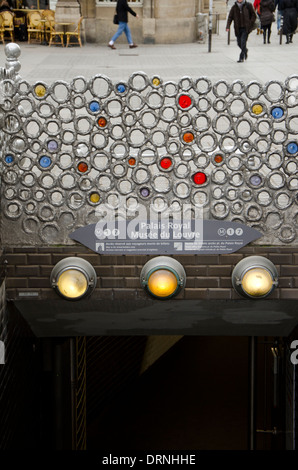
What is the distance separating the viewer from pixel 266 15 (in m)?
24.0

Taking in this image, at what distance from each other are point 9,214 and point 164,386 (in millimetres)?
8982

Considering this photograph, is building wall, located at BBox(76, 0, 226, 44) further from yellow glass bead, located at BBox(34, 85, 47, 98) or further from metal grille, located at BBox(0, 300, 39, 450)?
yellow glass bead, located at BBox(34, 85, 47, 98)

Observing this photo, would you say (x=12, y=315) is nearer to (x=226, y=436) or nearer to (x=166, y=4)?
(x=226, y=436)

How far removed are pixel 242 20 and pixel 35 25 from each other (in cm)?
778

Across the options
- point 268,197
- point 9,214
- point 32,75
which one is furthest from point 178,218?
point 32,75

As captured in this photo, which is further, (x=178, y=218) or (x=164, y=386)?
(x=164, y=386)

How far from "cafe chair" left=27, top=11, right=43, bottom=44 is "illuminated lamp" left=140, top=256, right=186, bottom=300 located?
1717 centimetres

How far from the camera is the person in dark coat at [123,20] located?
22.0m

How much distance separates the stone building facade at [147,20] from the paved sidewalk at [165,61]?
2.01ft

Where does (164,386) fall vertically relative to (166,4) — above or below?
below

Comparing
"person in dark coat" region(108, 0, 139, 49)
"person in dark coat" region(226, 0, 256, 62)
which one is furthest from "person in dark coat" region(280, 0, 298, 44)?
"person in dark coat" region(108, 0, 139, 49)

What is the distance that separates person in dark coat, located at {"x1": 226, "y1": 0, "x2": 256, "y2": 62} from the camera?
Result: 19.3 meters

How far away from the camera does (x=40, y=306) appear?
9.50 metres

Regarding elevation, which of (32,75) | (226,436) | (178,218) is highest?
(32,75)
